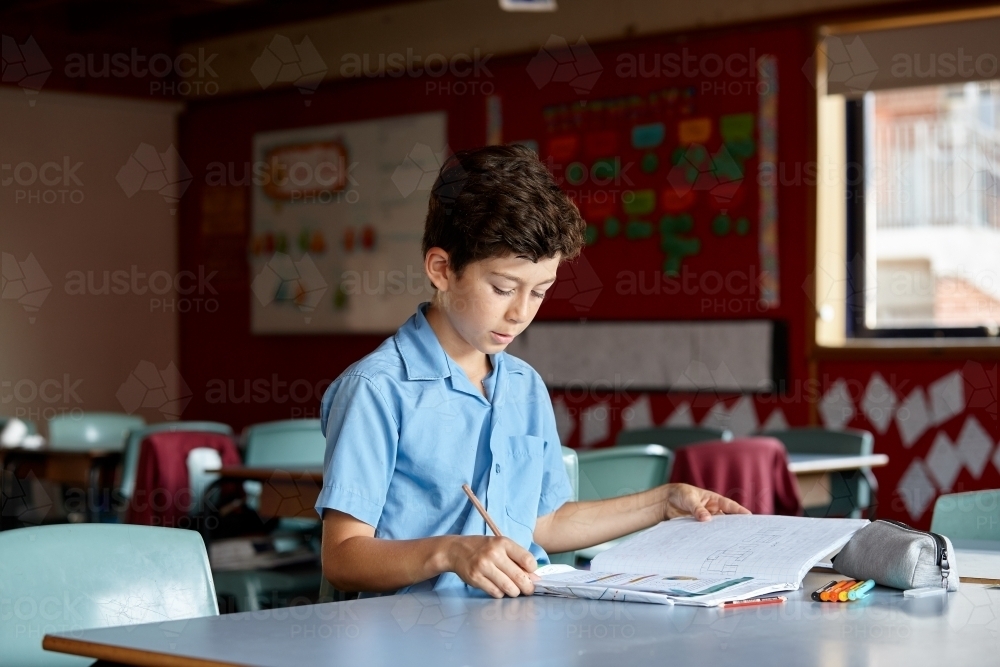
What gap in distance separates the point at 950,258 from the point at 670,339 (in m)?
1.28

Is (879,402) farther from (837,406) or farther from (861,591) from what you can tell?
(861,591)

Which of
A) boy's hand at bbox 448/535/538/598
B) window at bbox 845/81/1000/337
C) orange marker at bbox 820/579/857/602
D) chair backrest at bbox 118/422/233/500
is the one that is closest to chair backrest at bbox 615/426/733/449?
window at bbox 845/81/1000/337

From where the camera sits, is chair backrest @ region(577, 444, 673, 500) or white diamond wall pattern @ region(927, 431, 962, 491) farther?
white diamond wall pattern @ region(927, 431, 962, 491)

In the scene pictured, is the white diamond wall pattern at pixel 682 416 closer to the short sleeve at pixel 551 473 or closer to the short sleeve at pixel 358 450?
the short sleeve at pixel 551 473

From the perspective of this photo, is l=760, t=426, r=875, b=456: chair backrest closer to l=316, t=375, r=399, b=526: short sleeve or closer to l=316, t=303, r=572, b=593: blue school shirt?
l=316, t=303, r=572, b=593: blue school shirt

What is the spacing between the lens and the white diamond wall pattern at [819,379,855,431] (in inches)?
209

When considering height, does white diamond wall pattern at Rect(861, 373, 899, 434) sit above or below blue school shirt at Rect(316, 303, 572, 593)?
below

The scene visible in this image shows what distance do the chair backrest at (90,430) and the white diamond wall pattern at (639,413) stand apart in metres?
2.36

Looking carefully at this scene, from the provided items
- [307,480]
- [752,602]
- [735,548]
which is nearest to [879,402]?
[307,480]

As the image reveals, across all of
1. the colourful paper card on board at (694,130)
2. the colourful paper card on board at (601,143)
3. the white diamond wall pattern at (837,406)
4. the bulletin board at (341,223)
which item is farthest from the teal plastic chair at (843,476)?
the bulletin board at (341,223)

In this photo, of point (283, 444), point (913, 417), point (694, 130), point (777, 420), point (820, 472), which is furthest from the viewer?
Answer: point (694, 130)

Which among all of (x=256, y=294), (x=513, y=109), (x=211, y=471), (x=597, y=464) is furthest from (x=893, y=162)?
(x=256, y=294)

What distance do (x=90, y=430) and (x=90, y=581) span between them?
15.3 ft

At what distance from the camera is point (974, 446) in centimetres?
505
